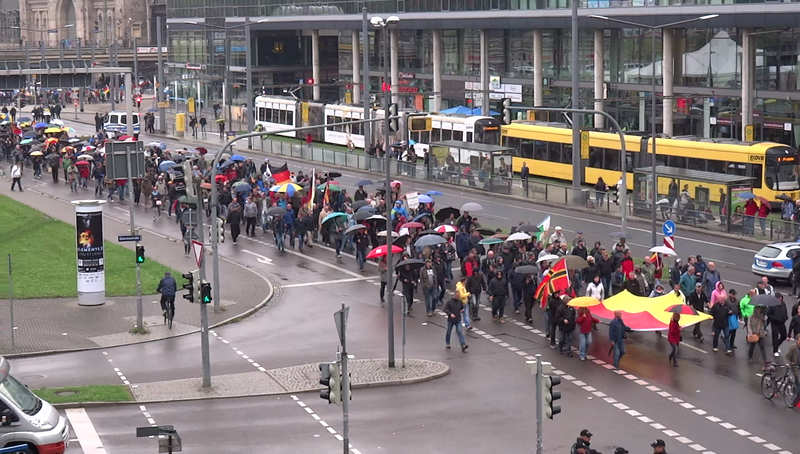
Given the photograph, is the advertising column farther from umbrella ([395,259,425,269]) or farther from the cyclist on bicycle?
umbrella ([395,259,425,269])

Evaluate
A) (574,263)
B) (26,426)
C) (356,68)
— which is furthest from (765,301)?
(356,68)

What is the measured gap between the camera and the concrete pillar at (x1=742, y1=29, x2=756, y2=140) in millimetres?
65500

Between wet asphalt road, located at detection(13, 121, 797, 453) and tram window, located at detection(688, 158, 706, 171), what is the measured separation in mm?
20242

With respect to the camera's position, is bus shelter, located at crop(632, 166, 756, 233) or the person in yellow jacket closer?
the person in yellow jacket

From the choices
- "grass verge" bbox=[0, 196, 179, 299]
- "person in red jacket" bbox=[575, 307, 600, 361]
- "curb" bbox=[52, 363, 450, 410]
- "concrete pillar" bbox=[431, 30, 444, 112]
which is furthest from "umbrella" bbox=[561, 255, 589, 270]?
"concrete pillar" bbox=[431, 30, 444, 112]

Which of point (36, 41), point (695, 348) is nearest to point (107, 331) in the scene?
point (695, 348)

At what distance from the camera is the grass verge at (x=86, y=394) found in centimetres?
2581

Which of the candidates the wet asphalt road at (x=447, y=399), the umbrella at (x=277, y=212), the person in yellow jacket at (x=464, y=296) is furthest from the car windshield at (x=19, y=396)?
the umbrella at (x=277, y=212)

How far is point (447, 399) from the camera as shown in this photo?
26.2 m

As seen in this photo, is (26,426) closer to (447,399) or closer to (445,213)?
(447,399)

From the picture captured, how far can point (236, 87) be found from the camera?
10838cm

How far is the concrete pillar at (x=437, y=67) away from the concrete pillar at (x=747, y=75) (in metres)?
26.9

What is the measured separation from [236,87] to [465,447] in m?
88.3

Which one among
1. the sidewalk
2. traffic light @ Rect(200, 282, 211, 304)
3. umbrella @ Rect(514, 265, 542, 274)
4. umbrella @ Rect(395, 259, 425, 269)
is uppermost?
traffic light @ Rect(200, 282, 211, 304)
